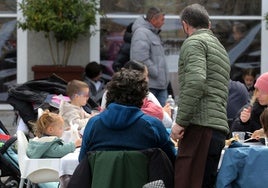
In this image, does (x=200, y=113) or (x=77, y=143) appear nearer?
(x=200, y=113)

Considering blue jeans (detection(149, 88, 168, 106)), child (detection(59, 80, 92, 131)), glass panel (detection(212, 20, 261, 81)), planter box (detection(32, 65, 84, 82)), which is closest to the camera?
child (detection(59, 80, 92, 131))

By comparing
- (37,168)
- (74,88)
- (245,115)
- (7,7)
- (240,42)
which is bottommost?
(37,168)

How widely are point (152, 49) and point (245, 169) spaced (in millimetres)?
5058

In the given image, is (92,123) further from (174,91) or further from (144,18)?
(174,91)

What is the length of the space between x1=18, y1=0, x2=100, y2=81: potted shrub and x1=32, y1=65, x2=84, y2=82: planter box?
1.2 inches

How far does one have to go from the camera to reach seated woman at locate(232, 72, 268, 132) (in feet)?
23.9

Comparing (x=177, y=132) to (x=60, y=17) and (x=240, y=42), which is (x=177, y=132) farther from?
(x=240, y=42)

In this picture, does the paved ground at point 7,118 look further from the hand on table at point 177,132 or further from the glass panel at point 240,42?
the hand on table at point 177,132

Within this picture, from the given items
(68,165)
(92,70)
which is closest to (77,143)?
(68,165)

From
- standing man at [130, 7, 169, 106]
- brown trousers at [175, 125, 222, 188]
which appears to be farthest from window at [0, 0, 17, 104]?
brown trousers at [175, 125, 222, 188]

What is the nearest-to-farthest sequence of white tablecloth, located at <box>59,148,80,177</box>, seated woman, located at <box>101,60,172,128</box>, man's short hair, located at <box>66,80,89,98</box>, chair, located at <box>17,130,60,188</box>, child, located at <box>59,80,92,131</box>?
white tablecloth, located at <box>59,148,80,177</box>, chair, located at <box>17,130,60,188</box>, seated woman, located at <box>101,60,172,128</box>, child, located at <box>59,80,92,131</box>, man's short hair, located at <box>66,80,89,98</box>

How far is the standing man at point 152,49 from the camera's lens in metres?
10.2

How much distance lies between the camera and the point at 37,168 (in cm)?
691

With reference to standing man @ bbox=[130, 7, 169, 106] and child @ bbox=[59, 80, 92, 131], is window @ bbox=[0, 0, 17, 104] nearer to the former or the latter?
standing man @ bbox=[130, 7, 169, 106]
